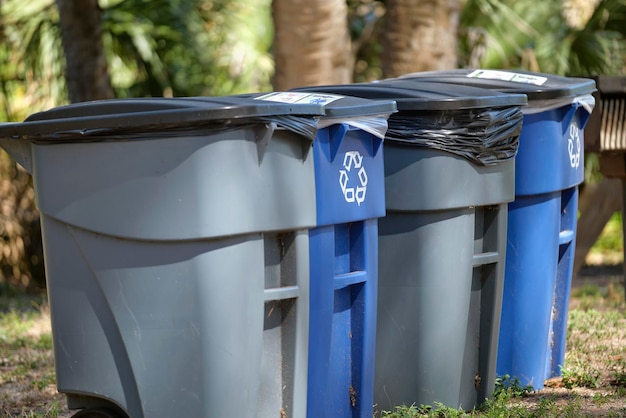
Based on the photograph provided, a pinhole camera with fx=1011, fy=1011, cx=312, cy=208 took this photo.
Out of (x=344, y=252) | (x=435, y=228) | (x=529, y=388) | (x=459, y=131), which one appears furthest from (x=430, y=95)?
(x=529, y=388)

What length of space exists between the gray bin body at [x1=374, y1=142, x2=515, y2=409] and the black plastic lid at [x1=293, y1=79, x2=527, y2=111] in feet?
0.64

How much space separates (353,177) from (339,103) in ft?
0.94

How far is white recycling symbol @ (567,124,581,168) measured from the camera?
5008 mm

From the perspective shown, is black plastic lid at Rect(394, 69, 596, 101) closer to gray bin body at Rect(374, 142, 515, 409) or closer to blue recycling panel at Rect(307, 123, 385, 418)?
gray bin body at Rect(374, 142, 515, 409)

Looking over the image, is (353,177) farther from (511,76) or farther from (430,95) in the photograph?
(511,76)

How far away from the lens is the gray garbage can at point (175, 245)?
3279 millimetres

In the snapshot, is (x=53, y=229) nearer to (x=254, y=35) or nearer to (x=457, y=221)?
(x=457, y=221)

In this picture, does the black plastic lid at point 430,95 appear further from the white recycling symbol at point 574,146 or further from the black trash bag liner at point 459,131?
the white recycling symbol at point 574,146

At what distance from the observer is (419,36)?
26.6ft

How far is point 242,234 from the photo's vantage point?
131 inches

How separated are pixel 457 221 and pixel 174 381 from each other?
148 cm

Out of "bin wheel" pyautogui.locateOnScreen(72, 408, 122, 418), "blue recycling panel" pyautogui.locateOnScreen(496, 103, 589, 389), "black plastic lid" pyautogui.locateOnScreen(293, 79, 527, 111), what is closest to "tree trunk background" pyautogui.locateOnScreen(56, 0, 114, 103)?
"black plastic lid" pyautogui.locateOnScreen(293, 79, 527, 111)

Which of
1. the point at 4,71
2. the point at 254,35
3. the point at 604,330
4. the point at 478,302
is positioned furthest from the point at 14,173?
the point at 478,302

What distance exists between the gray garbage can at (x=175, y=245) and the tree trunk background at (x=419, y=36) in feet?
15.4
